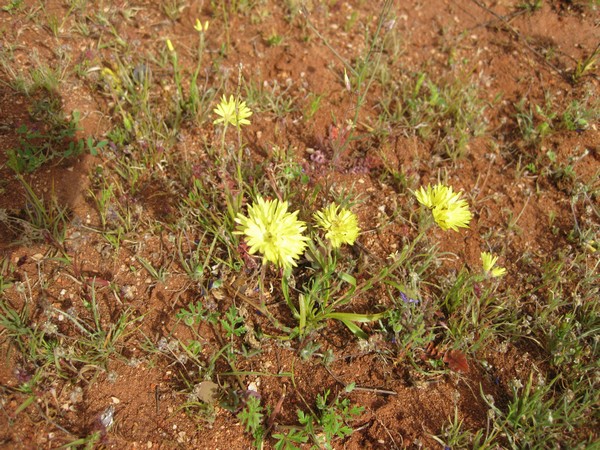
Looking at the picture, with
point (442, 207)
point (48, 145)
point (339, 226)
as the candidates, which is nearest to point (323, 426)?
point (339, 226)

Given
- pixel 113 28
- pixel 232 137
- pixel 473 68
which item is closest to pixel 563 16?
pixel 473 68

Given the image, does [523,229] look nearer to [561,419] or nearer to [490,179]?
[490,179]

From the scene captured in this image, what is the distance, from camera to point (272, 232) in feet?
6.18

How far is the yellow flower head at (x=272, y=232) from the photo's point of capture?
1837 millimetres

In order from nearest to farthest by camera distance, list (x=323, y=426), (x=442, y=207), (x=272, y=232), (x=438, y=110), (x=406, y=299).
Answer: (x=272, y=232), (x=323, y=426), (x=442, y=207), (x=406, y=299), (x=438, y=110)

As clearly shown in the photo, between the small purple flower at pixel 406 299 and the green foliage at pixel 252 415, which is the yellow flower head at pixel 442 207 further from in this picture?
the green foliage at pixel 252 415

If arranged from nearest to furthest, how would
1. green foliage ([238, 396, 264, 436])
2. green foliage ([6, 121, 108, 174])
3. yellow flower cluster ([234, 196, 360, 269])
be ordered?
yellow flower cluster ([234, 196, 360, 269]) < green foliage ([238, 396, 264, 436]) < green foliage ([6, 121, 108, 174])

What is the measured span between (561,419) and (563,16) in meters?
3.08

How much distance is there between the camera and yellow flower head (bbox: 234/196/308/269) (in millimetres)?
1837

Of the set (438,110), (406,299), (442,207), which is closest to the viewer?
(442,207)

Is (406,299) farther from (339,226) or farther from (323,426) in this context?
(323,426)

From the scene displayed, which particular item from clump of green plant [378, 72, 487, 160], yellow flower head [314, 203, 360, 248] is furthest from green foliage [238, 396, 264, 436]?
clump of green plant [378, 72, 487, 160]

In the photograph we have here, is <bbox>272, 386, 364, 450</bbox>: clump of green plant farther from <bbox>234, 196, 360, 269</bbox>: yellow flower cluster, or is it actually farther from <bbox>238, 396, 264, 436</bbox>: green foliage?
<bbox>234, 196, 360, 269</bbox>: yellow flower cluster

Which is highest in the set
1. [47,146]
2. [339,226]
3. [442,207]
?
[442,207]
